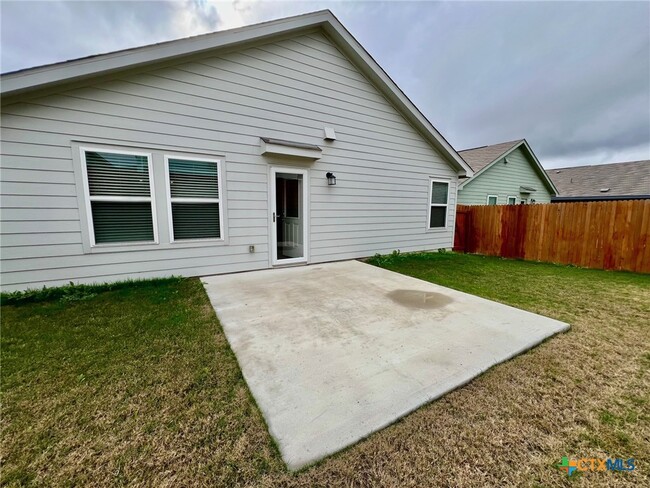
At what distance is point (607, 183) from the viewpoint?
15547 mm

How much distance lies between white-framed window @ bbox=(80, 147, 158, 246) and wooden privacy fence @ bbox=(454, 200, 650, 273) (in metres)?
9.52

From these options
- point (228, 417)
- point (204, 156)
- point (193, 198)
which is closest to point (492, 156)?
point (204, 156)

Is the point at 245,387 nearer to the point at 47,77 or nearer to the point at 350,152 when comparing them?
the point at 47,77

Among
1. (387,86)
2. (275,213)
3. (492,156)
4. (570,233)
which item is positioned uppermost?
(387,86)

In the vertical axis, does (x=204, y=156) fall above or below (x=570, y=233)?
above

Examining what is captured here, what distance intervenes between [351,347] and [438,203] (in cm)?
698

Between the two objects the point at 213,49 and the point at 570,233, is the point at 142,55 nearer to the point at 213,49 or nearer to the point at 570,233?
the point at 213,49

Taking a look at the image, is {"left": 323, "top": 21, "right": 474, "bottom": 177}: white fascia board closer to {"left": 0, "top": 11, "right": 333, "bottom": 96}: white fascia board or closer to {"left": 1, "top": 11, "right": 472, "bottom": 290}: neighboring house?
{"left": 1, "top": 11, "right": 472, "bottom": 290}: neighboring house

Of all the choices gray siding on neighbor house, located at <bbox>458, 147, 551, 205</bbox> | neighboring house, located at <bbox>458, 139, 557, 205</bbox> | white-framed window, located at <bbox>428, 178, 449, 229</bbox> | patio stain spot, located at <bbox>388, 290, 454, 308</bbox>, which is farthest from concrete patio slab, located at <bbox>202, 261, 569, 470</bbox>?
neighboring house, located at <bbox>458, 139, 557, 205</bbox>

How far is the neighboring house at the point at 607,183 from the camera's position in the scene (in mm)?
14086

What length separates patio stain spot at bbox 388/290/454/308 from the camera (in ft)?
12.2

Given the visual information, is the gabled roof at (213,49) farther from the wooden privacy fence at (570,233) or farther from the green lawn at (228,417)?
the wooden privacy fence at (570,233)

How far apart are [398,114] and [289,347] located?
6766mm

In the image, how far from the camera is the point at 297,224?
20.3 feet
